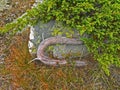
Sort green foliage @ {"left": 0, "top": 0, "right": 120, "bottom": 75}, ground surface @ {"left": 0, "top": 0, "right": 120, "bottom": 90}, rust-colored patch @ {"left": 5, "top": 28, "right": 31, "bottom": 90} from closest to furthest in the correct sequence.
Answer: green foliage @ {"left": 0, "top": 0, "right": 120, "bottom": 75} < ground surface @ {"left": 0, "top": 0, "right": 120, "bottom": 90} < rust-colored patch @ {"left": 5, "top": 28, "right": 31, "bottom": 90}

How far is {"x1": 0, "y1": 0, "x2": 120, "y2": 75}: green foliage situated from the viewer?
2.72 metres

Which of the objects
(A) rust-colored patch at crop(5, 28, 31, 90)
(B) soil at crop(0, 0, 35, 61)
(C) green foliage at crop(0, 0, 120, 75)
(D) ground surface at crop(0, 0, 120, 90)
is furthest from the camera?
(B) soil at crop(0, 0, 35, 61)

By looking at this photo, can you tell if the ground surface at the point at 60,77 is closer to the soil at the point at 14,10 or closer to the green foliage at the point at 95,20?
the green foliage at the point at 95,20

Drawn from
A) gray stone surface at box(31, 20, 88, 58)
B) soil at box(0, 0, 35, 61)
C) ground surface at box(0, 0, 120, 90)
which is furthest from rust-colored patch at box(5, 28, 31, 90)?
soil at box(0, 0, 35, 61)

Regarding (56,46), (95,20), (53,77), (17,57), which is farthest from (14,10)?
(95,20)

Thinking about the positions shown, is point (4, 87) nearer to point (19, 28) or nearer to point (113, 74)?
point (19, 28)

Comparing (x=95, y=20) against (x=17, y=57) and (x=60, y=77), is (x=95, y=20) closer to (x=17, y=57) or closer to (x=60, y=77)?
(x=60, y=77)

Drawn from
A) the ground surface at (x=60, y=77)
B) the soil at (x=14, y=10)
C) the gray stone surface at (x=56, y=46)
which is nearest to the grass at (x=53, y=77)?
the ground surface at (x=60, y=77)

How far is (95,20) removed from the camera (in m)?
2.76

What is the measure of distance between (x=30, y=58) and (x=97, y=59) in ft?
2.51

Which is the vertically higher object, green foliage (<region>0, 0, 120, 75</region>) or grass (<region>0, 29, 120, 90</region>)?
green foliage (<region>0, 0, 120, 75</region>)

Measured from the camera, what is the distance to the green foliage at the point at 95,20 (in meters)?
2.72

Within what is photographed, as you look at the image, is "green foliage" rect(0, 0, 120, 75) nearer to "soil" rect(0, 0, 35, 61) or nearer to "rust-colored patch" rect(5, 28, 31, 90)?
"rust-colored patch" rect(5, 28, 31, 90)

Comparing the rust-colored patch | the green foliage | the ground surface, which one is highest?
the green foliage
